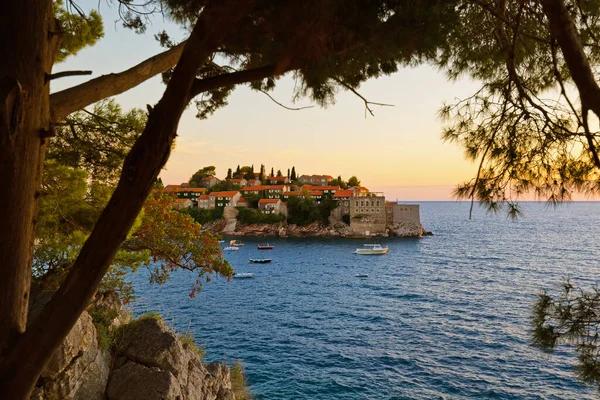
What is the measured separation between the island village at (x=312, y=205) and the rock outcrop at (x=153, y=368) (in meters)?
41.7

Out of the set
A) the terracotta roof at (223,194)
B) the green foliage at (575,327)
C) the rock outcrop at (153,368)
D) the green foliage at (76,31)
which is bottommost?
the rock outcrop at (153,368)

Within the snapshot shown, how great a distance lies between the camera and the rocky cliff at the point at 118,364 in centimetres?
442

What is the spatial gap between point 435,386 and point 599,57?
10660 mm

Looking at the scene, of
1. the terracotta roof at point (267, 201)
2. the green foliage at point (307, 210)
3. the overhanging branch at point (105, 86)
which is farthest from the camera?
the terracotta roof at point (267, 201)

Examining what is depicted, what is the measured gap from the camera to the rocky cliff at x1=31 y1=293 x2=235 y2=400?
4.42m

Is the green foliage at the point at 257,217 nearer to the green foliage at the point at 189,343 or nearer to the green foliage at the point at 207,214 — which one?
the green foliage at the point at 207,214

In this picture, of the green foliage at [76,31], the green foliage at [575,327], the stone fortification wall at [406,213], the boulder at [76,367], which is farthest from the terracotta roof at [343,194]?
the green foliage at [575,327]

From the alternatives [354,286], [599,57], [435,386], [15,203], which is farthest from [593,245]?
[15,203]

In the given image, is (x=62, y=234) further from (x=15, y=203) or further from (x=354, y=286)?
(x=354, y=286)

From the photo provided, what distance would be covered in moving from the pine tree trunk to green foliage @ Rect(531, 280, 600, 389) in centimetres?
291

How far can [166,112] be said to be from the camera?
1.77m

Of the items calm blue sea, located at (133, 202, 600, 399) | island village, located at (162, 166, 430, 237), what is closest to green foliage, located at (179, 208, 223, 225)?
island village, located at (162, 166, 430, 237)

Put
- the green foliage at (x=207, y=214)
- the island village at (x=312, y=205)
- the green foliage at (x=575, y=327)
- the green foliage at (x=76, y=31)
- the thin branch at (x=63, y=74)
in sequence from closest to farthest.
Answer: the thin branch at (x=63, y=74), the green foliage at (x=575, y=327), the green foliage at (x=76, y=31), the island village at (x=312, y=205), the green foliage at (x=207, y=214)

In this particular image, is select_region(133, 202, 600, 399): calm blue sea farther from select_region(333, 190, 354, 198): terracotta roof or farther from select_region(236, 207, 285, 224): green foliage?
select_region(333, 190, 354, 198): terracotta roof
